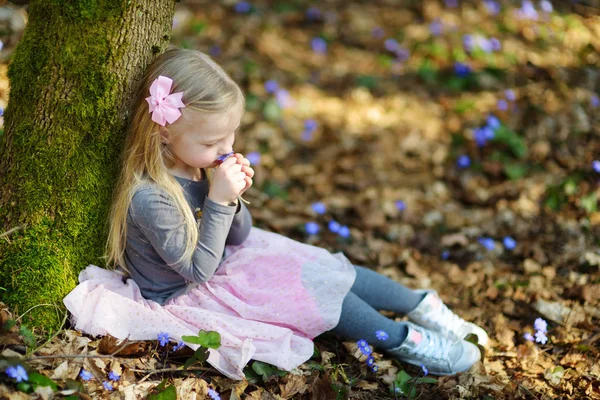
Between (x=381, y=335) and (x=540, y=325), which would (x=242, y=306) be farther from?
(x=540, y=325)

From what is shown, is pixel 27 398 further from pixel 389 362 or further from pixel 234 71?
pixel 234 71

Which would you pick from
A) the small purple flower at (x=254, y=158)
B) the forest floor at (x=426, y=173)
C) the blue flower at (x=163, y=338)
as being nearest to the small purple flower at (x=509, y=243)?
the forest floor at (x=426, y=173)

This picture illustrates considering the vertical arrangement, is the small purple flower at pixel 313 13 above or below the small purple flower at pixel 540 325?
above

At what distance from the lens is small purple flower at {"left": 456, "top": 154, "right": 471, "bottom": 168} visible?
4.62 meters

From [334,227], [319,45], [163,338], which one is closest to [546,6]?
[319,45]

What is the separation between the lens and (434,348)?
9.36 feet

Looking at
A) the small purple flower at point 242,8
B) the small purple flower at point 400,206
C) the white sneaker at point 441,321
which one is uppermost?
the small purple flower at point 242,8

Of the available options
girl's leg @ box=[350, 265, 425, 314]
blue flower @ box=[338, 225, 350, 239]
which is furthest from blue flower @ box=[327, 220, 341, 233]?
girl's leg @ box=[350, 265, 425, 314]

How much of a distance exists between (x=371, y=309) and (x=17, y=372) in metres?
1.59

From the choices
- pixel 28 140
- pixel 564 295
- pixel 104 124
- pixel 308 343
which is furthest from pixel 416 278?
pixel 28 140

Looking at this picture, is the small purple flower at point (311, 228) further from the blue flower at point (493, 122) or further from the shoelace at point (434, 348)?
the blue flower at point (493, 122)

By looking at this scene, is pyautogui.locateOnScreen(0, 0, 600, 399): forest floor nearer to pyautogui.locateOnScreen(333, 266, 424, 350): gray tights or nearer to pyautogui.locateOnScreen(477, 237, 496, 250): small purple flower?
pyautogui.locateOnScreen(477, 237, 496, 250): small purple flower

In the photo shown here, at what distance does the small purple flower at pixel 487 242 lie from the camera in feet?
12.4

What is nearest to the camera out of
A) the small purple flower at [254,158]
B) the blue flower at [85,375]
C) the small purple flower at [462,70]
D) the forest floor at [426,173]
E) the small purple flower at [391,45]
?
the blue flower at [85,375]
